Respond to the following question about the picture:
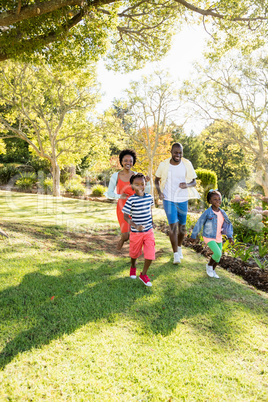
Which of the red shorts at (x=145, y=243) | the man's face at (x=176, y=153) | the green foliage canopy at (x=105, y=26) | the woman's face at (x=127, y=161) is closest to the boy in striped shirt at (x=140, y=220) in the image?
the red shorts at (x=145, y=243)

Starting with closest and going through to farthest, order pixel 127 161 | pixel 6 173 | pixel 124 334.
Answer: pixel 124 334 < pixel 127 161 < pixel 6 173

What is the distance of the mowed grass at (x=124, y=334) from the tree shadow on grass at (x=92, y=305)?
0.04 ft

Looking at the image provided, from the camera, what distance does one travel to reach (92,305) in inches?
128

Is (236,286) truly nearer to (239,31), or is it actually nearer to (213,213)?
(213,213)

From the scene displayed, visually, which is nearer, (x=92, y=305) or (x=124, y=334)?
(x=124, y=334)

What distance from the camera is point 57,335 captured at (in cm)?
258

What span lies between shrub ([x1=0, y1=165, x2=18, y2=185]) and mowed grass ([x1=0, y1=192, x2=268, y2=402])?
21712 millimetres

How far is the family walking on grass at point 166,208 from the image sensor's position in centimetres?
381

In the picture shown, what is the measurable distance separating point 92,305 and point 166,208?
241cm

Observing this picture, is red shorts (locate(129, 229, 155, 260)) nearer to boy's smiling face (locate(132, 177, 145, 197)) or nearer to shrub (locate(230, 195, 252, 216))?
boy's smiling face (locate(132, 177, 145, 197))

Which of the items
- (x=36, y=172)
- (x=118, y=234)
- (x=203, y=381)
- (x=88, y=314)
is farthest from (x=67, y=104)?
(x=203, y=381)

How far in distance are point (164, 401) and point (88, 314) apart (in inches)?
52.5

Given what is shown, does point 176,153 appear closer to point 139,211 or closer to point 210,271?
point 139,211

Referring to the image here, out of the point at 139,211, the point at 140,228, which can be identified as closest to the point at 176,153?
the point at 139,211
